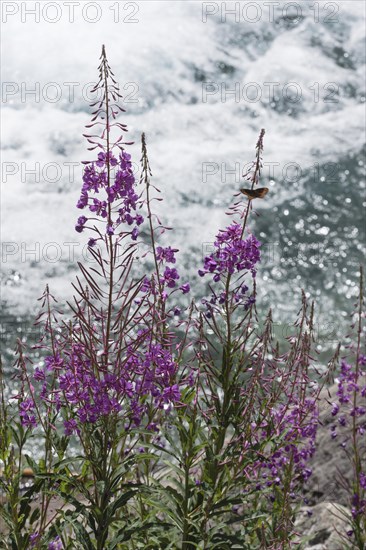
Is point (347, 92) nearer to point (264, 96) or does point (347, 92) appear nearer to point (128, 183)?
point (264, 96)

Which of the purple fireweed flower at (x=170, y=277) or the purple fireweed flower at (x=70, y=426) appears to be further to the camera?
the purple fireweed flower at (x=170, y=277)

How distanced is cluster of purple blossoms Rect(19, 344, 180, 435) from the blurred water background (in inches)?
201

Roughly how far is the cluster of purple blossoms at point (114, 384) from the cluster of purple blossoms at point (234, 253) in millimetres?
368

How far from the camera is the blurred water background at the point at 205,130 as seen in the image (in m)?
9.12

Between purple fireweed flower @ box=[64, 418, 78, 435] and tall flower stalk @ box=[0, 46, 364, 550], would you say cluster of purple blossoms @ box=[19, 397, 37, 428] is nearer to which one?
tall flower stalk @ box=[0, 46, 364, 550]

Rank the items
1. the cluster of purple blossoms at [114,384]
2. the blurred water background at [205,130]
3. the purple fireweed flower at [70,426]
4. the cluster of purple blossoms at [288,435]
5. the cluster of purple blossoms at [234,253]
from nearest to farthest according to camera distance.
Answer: the cluster of purple blossoms at [114,384] → the purple fireweed flower at [70,426] → the cluster of purple blossoms at [234,253] → the cluster of purple blossoms at [288,435] → the blurred water background at [205,130]

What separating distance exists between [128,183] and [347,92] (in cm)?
972

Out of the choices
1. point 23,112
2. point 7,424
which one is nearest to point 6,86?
point 23,112

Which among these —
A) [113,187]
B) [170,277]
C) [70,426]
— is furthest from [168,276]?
[70,426]

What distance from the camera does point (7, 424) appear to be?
322 cm

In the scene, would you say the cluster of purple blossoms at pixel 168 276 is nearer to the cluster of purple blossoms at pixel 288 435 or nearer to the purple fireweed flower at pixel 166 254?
the purple fireweed flower at pixel 166 254

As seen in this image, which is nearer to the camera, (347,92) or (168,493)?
(168,493)

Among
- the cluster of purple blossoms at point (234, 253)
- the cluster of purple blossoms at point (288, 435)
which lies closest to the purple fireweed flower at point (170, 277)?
the cluster of purple blossoms at point (234, 253)

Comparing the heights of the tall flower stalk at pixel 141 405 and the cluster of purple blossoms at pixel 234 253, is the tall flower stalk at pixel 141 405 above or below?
below
